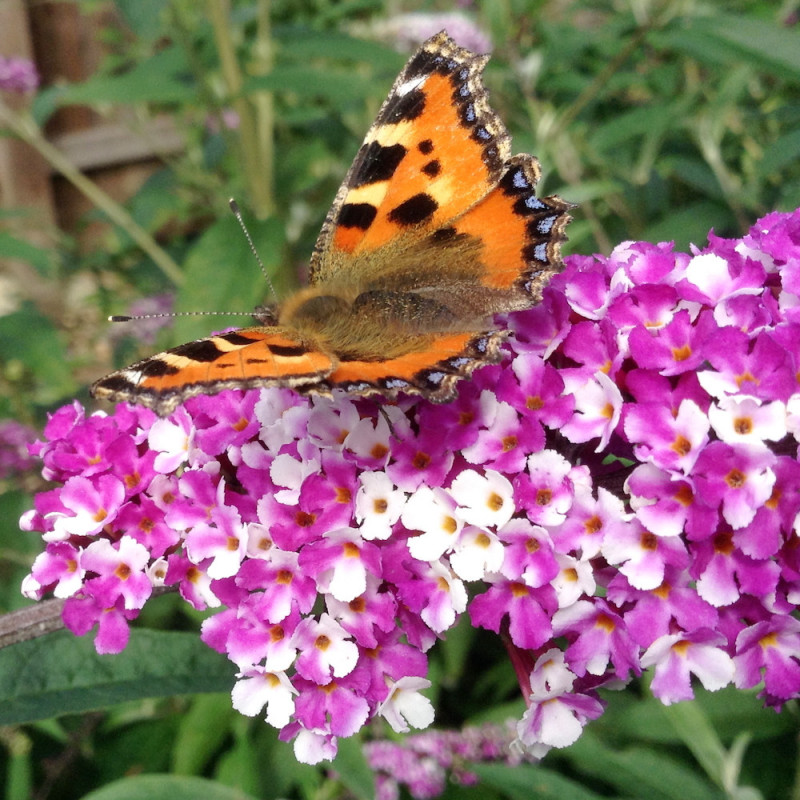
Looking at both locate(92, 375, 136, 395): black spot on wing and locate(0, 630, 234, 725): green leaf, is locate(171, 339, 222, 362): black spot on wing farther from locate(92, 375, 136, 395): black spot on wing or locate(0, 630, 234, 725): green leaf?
locate(0, 630, 234, 725): green leaf

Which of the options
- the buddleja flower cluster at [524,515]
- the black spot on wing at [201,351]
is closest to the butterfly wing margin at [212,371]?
the black spot on wing at [201,351]

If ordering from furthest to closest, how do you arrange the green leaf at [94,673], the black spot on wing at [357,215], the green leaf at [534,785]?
1. the green leaf at [534,785]
2. the black spot on wing at [357,215]
3. the green leaf at [94,673]

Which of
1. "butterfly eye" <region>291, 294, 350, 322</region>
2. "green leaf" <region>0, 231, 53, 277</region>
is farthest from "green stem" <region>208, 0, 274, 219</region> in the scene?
"butterfly eye" <region>291, 294, 350, 322</region>

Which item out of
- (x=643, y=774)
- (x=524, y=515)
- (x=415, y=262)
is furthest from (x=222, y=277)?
(x=643, y=774)

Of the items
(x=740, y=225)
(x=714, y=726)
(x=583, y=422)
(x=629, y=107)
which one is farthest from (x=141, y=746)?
(x=629, y=107)

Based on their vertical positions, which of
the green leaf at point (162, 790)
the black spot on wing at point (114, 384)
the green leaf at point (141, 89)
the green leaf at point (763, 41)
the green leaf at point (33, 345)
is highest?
the green leaf at point (763, 41)

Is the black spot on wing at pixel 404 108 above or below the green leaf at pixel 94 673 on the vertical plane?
above

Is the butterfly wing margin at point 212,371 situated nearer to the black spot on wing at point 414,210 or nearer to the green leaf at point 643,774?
the black spot on wing at point 414,210

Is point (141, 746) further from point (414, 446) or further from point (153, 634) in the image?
point (414, 446)
